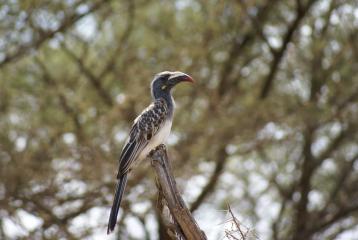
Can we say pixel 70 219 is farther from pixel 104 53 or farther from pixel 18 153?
pixel 104 53

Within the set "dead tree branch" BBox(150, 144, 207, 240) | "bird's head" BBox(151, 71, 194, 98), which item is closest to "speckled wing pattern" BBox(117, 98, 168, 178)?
"bird's head" BBox(151, 71, 194, 98)

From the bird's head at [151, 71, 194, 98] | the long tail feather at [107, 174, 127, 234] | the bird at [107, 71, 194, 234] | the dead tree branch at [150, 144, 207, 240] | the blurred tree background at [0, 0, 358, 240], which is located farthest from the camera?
the blurred tree background at [0, 0, 358, 240]

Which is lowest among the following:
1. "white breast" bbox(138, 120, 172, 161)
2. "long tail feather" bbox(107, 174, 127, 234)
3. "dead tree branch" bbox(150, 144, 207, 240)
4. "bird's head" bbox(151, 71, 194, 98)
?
"dead tree branch" bbox(150, 144, 207, 240)

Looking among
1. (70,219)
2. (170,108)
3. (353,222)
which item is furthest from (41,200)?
(353,222)

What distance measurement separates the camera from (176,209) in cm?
473

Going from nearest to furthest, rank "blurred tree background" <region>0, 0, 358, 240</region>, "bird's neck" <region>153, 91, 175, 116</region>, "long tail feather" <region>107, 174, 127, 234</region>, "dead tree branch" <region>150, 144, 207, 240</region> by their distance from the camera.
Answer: "dead tree branch" <region>150, 144, 207, 240</region> → "long tail feather" <region>107, 174, 127, 234</region> → "bird's neck" <region>153, 91, 175, 116</region> → "blurred tree background" <region>0, 0, 358, 240</region>

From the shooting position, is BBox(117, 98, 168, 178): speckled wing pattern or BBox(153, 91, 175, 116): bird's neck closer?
BBox(117, 98, 168, 178): speckled wing pattern

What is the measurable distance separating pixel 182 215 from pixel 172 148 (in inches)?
175

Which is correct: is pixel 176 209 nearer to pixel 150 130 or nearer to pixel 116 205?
pixel 116 205

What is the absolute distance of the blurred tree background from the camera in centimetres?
864

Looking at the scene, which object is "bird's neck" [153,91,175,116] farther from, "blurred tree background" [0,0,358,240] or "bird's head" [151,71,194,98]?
"blurred tree background" [0,0,358,240]

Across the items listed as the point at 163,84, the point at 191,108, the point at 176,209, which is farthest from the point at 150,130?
the point at 191,108

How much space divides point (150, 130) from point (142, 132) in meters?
0.07

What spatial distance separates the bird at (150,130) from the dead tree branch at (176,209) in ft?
2.00
